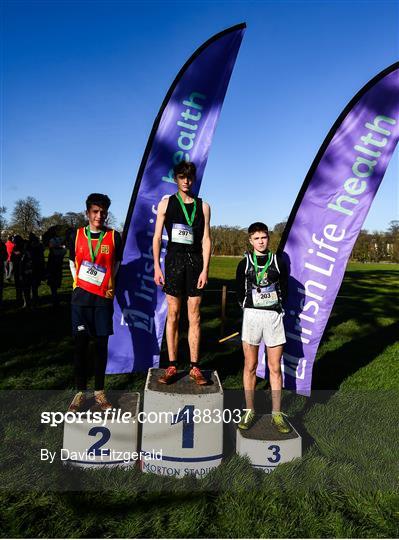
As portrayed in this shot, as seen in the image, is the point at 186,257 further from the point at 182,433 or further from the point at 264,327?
the point at 182,433

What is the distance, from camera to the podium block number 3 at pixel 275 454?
3303 mm

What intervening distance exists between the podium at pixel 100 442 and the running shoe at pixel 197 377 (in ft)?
2.05

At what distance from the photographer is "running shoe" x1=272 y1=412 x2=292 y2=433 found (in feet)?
11.4

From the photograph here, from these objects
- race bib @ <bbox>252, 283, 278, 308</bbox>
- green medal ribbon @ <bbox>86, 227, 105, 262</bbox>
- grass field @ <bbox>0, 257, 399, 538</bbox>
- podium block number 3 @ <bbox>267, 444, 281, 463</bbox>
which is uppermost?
green medal ribbon @ <bbox>86, 227, 105, 262</bbox>

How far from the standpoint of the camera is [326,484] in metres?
3.08

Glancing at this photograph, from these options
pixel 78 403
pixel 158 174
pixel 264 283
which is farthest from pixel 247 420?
pixel 158 174

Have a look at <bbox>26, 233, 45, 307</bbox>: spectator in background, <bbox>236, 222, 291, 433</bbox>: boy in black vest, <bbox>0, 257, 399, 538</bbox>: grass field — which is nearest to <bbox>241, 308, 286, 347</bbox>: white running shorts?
<bbox>236, 222, 291, 433</bbox>: boy in black vest

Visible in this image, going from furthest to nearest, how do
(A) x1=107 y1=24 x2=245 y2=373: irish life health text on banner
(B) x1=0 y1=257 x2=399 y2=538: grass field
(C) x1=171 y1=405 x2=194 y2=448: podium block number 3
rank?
(A) x1=107 y1=24 x2=245 y2=373: irish life health text on banner, (C) x1=171 y1=405 x2=194 y2=448: podium block number 3, (B) x1=0 y1=257 x2=399 y2=538: grass field

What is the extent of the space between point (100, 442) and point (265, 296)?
5.87 feet

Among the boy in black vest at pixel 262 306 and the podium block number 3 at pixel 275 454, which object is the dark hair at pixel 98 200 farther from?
the podium block number 3 at pixel 275 454

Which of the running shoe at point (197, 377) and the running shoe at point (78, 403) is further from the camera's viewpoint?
the running shoe at point (197, 377)

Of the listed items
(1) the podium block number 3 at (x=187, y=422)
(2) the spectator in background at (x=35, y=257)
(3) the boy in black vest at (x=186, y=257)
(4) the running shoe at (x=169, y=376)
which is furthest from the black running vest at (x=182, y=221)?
(2) the spectator in background at (x=35, y=257)

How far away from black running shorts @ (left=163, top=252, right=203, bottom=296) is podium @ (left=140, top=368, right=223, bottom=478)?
3.07ft

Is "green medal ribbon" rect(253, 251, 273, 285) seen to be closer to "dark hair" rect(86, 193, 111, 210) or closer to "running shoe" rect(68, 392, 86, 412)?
"dark hair" rect(86, 193, 111, 210)
